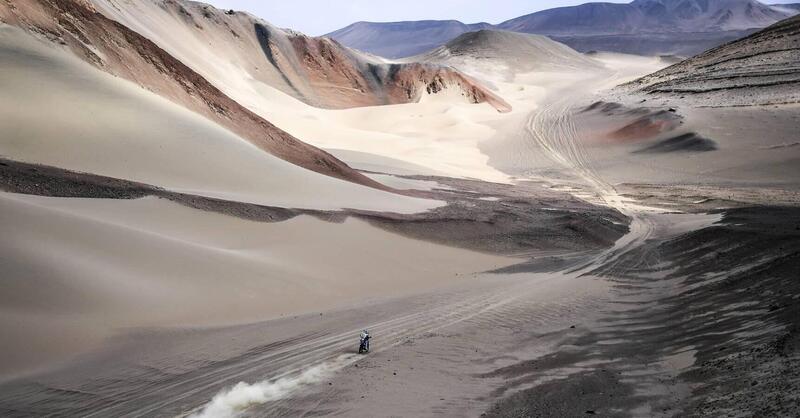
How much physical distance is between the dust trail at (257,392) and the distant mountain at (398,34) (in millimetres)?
150660

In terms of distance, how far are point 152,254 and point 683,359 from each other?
7.03m

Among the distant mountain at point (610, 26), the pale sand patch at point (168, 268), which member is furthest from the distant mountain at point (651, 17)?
the pale sand patch at point (168, 268)

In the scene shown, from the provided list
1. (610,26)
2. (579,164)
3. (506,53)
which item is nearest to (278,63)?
(579,164)

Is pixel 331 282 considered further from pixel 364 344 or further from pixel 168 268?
pixel 364 344

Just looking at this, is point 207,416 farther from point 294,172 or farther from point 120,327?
point 294,172

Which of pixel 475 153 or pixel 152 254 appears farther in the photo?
pixel 475 153

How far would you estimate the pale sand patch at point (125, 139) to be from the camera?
474 inches

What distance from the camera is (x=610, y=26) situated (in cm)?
16038

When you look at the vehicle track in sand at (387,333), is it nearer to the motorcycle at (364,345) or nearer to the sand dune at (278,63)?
the motorcycle at (364,345)

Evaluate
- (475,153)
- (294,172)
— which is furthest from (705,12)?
(294,172)

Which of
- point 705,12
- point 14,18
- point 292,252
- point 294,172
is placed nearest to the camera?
point 292,252

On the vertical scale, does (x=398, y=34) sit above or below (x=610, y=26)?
above

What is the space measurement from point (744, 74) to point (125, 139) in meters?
37.2

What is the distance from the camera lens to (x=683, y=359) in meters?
6.28
